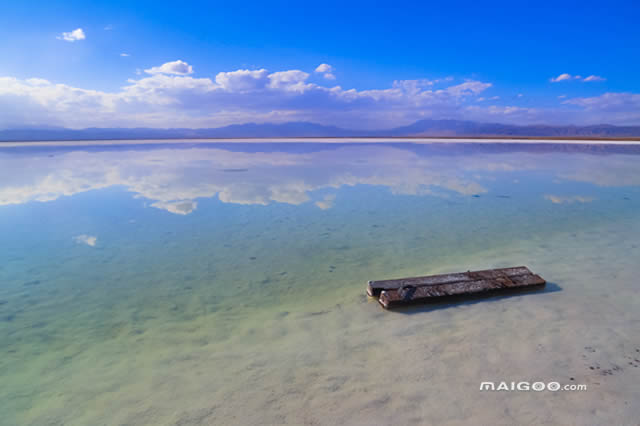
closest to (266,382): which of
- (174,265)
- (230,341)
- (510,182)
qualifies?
(230,341)

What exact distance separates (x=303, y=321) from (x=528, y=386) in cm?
249

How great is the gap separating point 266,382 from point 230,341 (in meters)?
0.96

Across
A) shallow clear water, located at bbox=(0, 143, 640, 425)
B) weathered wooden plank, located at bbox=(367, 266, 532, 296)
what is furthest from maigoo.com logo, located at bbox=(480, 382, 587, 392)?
weathered wooden plank, located at bbox=(367, 266, 532, 296)

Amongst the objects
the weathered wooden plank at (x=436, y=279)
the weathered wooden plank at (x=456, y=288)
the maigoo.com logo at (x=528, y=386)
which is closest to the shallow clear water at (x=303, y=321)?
the maigoo.com logo at (x=528, y=386)

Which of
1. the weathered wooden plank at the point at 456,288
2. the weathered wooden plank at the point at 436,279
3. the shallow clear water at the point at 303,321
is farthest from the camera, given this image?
the weathered wooden plank at the point at 436,279

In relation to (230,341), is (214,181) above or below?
above

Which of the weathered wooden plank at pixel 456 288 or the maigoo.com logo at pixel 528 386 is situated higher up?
the weathered wooden plank at pixel 456 288

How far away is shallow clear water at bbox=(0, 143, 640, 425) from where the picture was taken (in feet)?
9.22

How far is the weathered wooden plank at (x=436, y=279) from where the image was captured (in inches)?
190

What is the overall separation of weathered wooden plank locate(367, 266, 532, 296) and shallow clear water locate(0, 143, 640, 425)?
28 cm

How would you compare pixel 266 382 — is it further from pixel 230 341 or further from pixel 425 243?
pixel 425 243

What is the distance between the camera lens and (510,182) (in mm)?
15609

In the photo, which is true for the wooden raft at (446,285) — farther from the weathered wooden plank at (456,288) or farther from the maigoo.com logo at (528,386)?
the maigoo.com logo at (528,386)

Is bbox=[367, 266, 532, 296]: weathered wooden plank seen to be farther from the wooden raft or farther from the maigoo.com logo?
the maigoo.com logo
